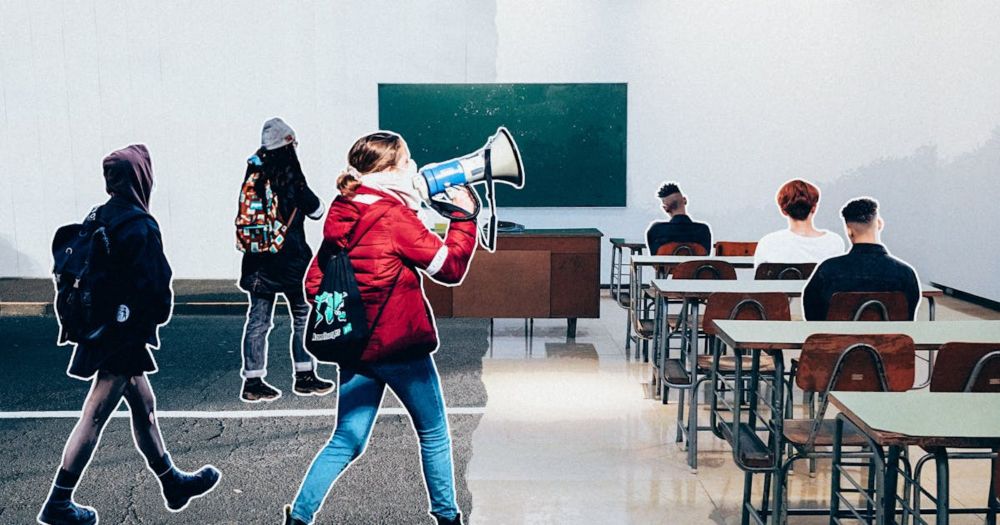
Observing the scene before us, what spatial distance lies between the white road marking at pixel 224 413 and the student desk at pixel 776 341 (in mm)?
1747

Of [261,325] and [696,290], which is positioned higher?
[696,290]

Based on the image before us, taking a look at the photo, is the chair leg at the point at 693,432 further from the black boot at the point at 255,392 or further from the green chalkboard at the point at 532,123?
the green chalkboard at the point at 532,123

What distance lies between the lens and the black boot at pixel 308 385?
193 inches

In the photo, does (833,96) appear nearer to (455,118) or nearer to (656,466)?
(455,118)

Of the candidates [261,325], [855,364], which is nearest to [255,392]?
[261,325]

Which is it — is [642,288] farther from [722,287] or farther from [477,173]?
[477,173]

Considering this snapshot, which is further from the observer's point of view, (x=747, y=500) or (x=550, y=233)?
(x=550, y=233)

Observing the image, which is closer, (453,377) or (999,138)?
(453,377)

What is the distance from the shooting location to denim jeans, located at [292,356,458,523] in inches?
101

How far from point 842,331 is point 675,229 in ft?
9.45

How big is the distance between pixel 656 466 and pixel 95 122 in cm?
723

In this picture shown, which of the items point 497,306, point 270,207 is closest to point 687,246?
point 497,306

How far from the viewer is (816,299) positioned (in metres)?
3.64

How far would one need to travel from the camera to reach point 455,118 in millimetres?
8641
